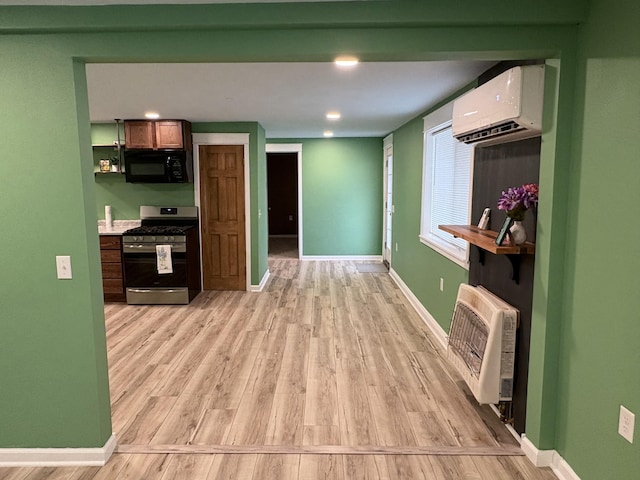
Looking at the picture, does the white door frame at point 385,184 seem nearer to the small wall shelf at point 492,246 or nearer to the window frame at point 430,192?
the window frame at point 430,192

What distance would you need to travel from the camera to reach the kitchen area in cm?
502

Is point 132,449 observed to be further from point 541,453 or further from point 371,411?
point 541,453

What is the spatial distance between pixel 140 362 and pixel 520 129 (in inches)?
128

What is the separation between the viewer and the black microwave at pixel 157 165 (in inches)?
208

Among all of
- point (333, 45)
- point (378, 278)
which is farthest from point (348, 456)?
point (378, 278)

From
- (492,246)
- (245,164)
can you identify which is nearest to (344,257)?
(245,164)

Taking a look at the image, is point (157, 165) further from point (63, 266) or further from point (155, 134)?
point (63, 266)

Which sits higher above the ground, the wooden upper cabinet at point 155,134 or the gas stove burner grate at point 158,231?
the wooden upper cabinet at point 155,134

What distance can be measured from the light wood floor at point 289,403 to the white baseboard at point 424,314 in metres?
0.10

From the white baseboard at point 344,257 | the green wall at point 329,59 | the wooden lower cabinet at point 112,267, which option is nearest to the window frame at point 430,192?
the green wall at point 329,59

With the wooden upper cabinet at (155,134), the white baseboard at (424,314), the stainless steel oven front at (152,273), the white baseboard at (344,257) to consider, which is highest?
the wooden upper cabinet at (155,134)

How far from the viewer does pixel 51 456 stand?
2201 millimetres

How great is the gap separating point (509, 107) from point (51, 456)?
296 cm

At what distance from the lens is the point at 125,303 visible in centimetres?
518
